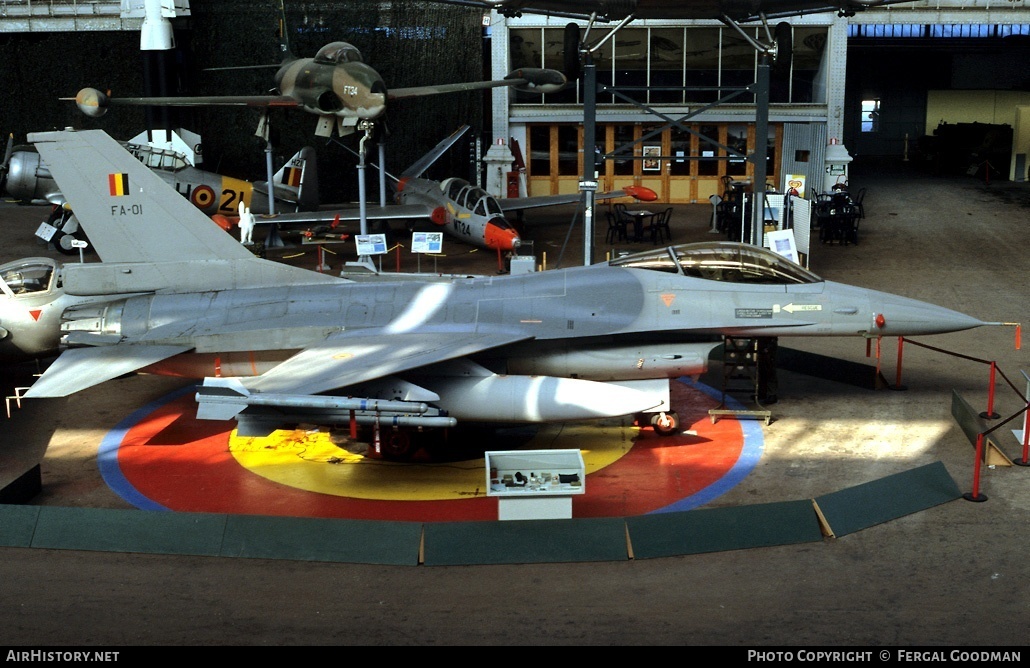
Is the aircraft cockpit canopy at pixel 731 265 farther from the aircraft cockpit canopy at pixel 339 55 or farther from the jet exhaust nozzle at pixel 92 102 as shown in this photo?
the jet exhaust nozzle at pixel 92 102

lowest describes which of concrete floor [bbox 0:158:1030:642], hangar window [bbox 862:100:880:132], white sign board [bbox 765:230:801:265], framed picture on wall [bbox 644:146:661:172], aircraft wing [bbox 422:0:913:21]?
concrete floor [bbox 0:158:1030:642]

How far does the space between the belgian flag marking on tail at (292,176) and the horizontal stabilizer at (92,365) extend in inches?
717

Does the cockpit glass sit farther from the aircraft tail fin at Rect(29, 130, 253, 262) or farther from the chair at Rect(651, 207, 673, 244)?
the chair at Rect(651, 207, 673, 244)

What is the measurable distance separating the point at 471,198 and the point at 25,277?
46.3ft

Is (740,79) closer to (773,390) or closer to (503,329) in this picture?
(773,390)

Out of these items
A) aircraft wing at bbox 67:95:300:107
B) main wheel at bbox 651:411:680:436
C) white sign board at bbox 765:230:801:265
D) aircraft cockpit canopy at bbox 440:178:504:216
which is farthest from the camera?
aircraft cockpit canopy at bbox 440:178:504:216

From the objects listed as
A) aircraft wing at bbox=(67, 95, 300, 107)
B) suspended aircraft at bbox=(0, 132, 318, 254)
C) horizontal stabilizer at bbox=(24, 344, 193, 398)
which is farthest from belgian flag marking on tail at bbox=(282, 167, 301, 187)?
horizontal stabilizer at bbox=(24, 344, 193, 398)

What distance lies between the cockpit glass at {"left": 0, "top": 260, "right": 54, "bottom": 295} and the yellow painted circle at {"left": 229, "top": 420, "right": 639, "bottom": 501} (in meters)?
4.36

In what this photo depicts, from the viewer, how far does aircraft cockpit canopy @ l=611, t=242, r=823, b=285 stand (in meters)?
15.0

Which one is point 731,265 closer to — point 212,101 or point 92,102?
point 212,101

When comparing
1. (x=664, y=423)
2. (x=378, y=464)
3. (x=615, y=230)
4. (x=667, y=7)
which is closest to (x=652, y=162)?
(x=615, y=230)

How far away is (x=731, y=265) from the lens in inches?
592

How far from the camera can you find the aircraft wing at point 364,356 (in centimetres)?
1277
